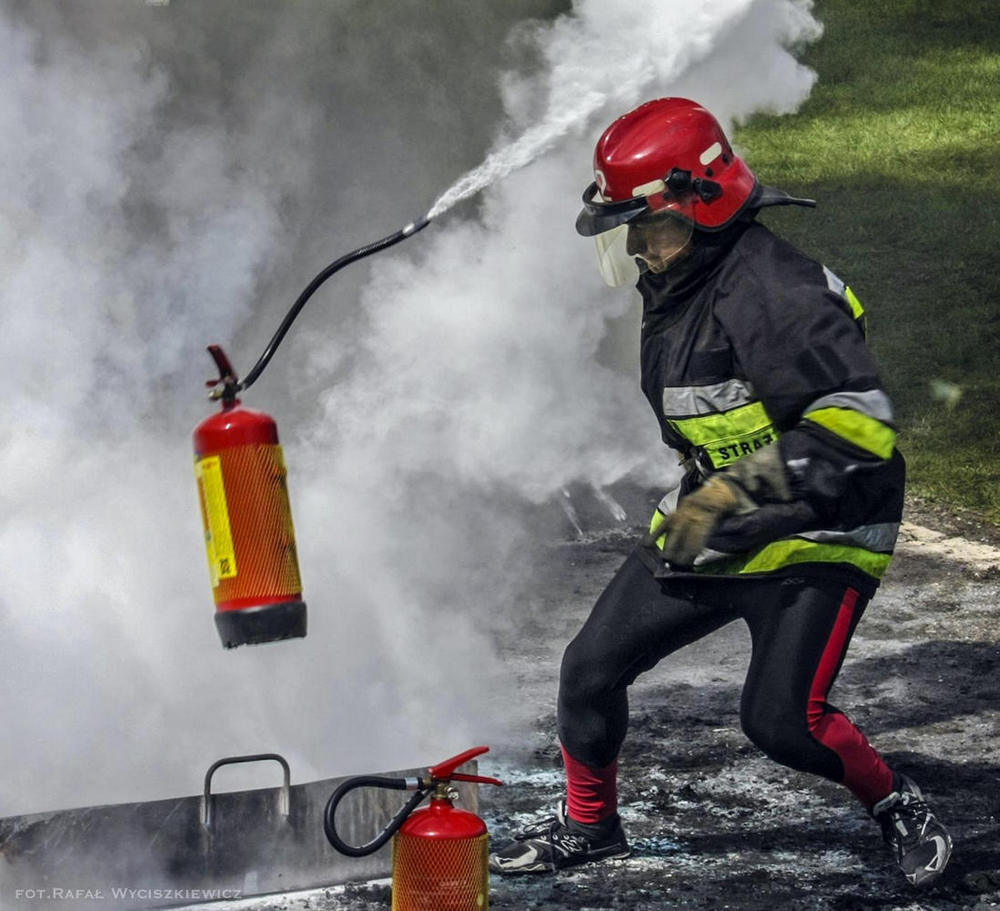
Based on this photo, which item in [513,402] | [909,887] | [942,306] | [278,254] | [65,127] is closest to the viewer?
[909,887]

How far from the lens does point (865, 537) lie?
10.6 feet

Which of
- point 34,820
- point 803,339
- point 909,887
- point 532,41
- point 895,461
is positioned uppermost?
point 532,41

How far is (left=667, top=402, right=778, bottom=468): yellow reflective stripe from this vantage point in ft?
10.4

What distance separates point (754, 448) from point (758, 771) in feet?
4.52

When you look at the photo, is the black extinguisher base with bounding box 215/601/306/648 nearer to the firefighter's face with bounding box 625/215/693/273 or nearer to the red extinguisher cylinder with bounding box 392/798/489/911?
the red extinguisher cylinder with bounding box 392/798/489/911

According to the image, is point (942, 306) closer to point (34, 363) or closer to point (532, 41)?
point (532, 41)

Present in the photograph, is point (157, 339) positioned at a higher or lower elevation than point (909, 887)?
higher

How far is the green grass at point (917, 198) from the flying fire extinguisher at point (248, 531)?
4.54 metres

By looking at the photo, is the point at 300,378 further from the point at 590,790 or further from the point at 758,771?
the point at 590,790

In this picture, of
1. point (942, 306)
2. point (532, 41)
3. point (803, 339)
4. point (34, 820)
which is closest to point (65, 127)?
point (532, 41)

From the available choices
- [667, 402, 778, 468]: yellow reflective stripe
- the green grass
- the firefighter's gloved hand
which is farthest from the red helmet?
the green grass

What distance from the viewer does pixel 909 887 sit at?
3469 millimetres

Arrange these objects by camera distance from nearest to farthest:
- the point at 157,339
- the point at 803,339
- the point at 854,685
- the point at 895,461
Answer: the point at 803,339 < the point at 895,461 < the point at 854,685 < the point at 157,339

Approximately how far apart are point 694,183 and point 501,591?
296 centimetres
